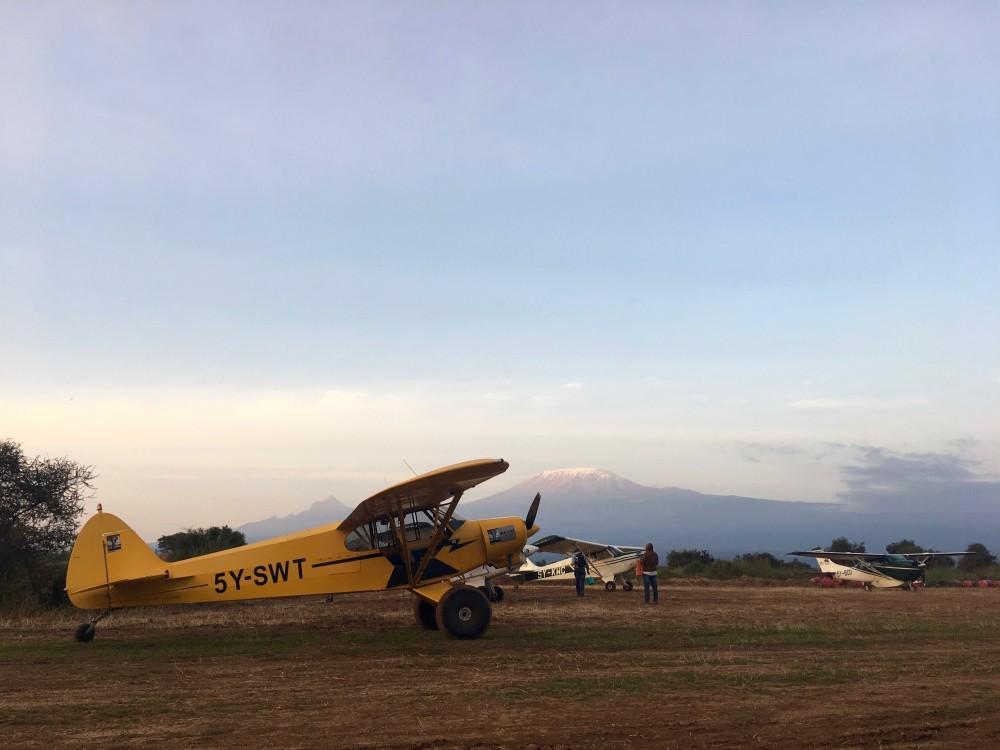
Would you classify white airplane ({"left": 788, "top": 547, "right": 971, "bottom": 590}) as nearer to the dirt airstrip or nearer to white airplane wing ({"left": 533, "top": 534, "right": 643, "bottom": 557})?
white airplane wing ({"left": 533, "top": 534, "right": 643, "bottom": 557})

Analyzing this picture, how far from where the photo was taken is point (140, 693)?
8656 mm

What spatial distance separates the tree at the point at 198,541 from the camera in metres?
26.2

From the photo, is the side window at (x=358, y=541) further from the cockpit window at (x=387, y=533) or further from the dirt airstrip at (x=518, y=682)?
the dirt airstrip at (x=518, y=682)

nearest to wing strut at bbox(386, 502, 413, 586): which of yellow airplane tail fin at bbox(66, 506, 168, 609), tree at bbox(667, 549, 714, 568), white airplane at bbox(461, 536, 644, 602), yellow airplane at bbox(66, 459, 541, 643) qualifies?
yellow airplane at bbox(66, 459, 541, 643)

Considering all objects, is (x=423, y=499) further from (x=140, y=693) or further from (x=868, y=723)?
(x=868, y=723)

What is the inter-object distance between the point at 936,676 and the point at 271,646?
28.2 feet

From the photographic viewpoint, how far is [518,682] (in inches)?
348

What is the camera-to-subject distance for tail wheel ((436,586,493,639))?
1245 cm

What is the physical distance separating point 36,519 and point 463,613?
49.1 feet

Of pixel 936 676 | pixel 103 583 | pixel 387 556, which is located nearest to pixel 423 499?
pixel 387 556

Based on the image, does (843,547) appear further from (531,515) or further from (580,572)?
(531,515)

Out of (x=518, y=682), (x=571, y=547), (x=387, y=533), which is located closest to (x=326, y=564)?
(x=387, y=533)

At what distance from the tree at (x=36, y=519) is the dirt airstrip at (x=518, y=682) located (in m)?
4.49

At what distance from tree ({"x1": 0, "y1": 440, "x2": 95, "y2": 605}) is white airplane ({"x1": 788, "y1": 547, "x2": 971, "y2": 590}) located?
20.4m
